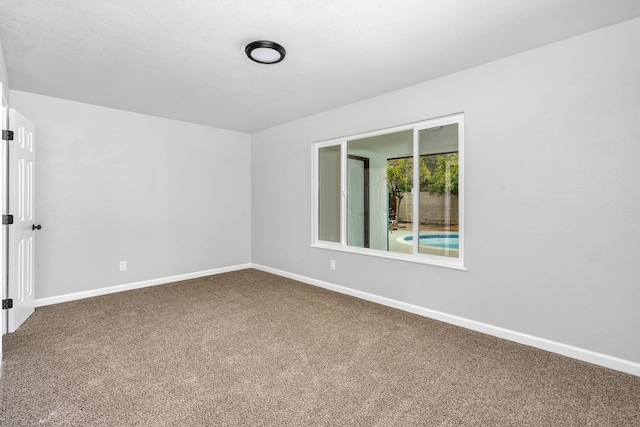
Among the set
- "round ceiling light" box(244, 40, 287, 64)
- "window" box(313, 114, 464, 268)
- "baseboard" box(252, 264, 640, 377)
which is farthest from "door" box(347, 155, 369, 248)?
"round ceiling light" box(244, 40, 287, 64)

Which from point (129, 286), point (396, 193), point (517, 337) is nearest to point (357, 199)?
point (396, 193)

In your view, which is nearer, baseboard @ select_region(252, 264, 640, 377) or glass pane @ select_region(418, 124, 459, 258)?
baseboard @ select_region(252, 264, 640, 377)

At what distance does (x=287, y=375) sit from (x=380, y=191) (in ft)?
8.47

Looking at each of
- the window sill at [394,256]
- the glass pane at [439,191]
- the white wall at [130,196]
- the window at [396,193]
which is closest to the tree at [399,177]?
the window at [396,193]

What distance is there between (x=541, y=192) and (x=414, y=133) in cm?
136

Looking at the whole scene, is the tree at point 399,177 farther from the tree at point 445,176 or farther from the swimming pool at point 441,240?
the swimming pool at point 441,240

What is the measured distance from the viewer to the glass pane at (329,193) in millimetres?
4500

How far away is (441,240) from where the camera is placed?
3.34m

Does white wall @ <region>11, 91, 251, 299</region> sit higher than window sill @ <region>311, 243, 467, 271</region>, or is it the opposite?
white wall @ <region>11, 91, 251, 299</region>

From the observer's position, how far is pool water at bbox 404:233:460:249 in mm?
3227

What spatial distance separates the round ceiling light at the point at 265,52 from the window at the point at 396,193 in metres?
1.59

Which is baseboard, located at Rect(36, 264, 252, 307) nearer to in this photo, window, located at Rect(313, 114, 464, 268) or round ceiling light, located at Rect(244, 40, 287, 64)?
window, located at Rect(313, 114, 464, 268)

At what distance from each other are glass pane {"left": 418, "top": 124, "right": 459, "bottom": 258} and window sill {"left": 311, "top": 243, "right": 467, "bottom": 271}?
11cm

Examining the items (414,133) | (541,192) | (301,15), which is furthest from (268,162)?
(541,192)
